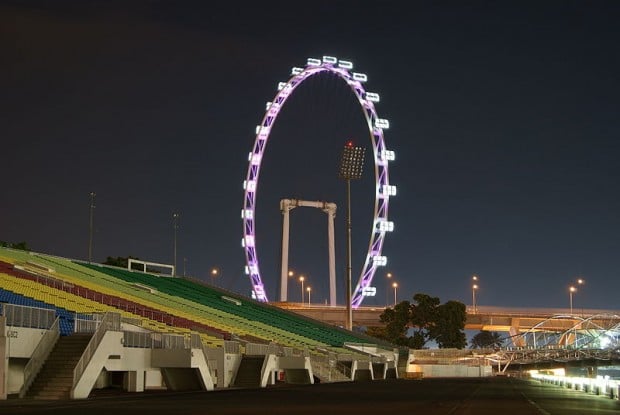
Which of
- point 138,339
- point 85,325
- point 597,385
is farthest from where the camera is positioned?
point 597,385

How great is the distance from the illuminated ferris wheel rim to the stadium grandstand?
35.4 ft

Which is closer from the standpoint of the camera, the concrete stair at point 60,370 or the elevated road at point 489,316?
the concrete stair at point 60,370

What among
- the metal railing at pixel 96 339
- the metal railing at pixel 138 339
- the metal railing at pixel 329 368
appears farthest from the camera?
the metal railing at pixel 329 368

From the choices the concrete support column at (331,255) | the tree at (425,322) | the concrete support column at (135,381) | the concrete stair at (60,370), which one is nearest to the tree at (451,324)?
the tree at (425,322)

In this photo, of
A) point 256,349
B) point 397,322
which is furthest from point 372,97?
point 256,349

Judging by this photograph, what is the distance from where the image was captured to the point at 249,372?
155ft

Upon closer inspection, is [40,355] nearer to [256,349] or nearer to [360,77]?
[256,349]

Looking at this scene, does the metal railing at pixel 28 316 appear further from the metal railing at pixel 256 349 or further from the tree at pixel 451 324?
the tree at pixel 451 324

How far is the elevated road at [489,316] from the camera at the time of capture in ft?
359

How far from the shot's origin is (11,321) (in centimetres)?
3114

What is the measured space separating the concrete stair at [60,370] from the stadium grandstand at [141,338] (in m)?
0.04

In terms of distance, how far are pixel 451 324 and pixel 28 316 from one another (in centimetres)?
8762

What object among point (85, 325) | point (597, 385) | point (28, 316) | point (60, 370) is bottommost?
point (597, 385)

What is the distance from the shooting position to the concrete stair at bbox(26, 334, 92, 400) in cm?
3073
